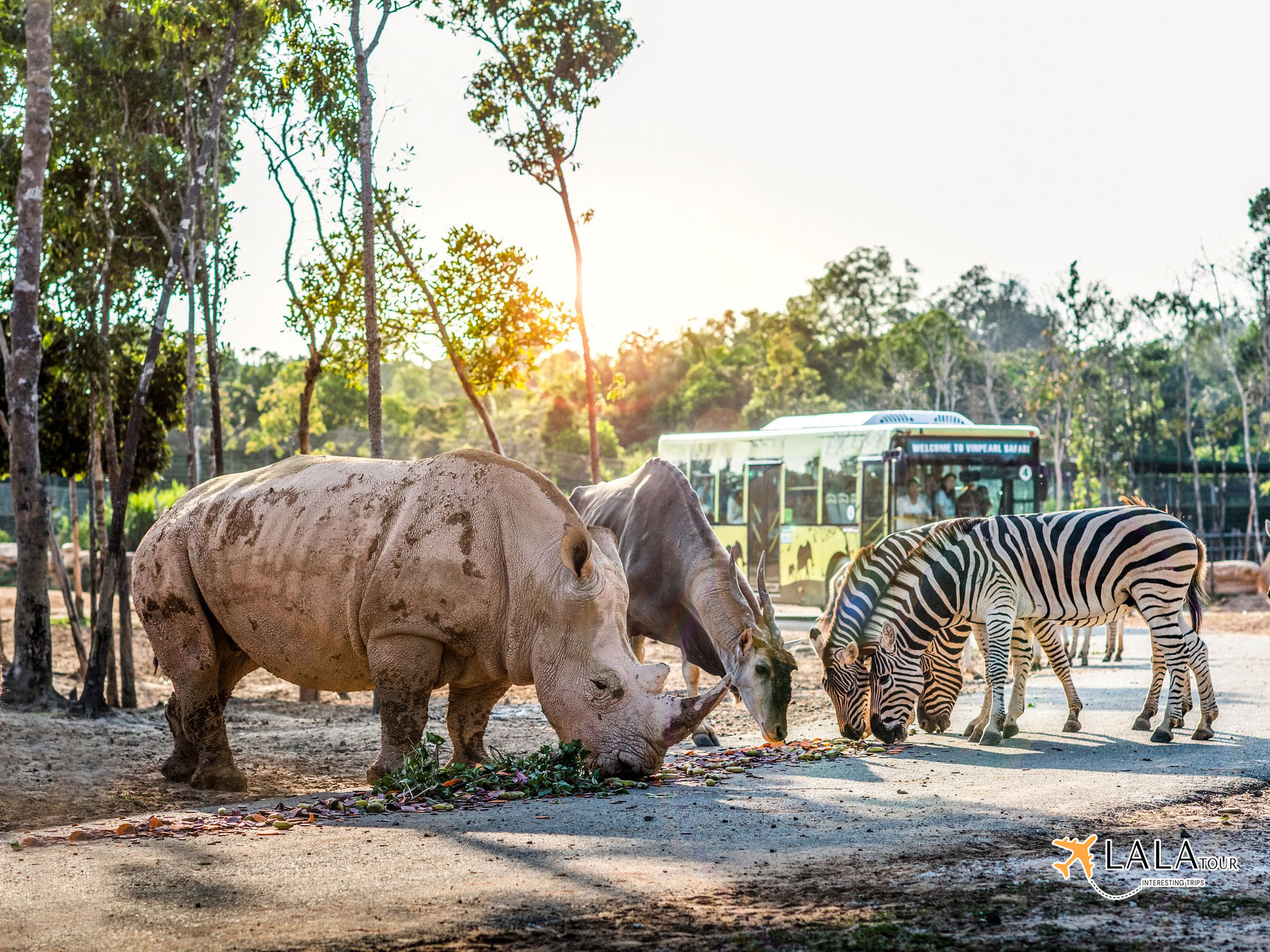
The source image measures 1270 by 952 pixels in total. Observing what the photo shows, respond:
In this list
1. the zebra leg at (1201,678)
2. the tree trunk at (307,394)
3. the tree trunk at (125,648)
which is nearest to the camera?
the zebra leg at (1201,678)

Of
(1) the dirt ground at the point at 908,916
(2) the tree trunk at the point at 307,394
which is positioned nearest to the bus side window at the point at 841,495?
(2) the tree trunk at the point at 307,394

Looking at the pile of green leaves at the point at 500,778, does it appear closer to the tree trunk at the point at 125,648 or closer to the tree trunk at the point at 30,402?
the tree trunk at the point at 30,402

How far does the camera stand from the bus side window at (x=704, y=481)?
23438 mm

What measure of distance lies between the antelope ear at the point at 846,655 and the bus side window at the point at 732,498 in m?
12.8

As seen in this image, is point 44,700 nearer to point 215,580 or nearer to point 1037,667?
point 215,580

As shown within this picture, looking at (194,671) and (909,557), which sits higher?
(909,557)

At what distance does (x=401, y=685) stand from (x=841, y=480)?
13933mm

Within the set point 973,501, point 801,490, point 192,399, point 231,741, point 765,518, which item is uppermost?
point 192,399

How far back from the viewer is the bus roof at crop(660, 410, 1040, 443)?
19.8 metres

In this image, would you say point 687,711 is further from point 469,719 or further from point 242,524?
point 242,524

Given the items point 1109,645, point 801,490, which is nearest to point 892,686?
point 1109,645

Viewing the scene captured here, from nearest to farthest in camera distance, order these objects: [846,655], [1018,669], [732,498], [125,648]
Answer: [846,655]
[1018,669]
[125,648]
[732,498]

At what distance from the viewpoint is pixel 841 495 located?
20891mm

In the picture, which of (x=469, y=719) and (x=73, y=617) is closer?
(x=469, y=719)
